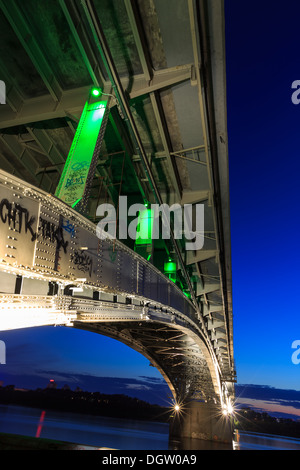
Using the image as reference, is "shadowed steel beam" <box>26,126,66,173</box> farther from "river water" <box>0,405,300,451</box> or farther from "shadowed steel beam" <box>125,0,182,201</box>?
"river water" <box>0,405,300,451</box>

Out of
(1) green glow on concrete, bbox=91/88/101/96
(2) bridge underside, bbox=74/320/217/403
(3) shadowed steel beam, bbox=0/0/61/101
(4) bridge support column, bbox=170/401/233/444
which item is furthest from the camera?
(4) bridge support column, bbox=170/401/233/444

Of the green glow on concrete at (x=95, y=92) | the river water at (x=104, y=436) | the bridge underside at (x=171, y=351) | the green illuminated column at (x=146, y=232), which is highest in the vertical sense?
the green glow on concrete at (x=95, y=92)

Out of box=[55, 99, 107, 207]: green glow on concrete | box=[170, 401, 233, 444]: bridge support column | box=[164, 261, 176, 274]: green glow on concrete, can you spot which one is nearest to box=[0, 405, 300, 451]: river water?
box=[170, 401, 233, 444]: bridge support column

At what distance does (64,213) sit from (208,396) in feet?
157

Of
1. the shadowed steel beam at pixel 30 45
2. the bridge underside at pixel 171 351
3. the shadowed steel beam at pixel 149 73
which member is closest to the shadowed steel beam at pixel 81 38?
the shadowed steel beam at pixel 149 73

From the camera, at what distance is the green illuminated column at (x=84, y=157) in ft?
18.7

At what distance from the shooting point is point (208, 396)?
145 feet

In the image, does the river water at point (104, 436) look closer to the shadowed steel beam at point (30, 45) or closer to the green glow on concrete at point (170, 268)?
the green glow on concrete at point (170, 268)

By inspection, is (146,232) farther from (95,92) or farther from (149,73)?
(149,73)

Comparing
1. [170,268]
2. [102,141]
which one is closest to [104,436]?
[170,268]

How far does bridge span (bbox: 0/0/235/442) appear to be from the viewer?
4195 mm

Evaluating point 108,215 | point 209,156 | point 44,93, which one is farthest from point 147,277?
point 44,93

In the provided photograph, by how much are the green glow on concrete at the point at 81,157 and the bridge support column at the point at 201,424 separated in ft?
150

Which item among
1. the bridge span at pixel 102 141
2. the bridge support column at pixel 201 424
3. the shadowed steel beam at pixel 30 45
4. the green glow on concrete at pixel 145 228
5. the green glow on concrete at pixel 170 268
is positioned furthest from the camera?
the bridge support column at pixel 201 424
